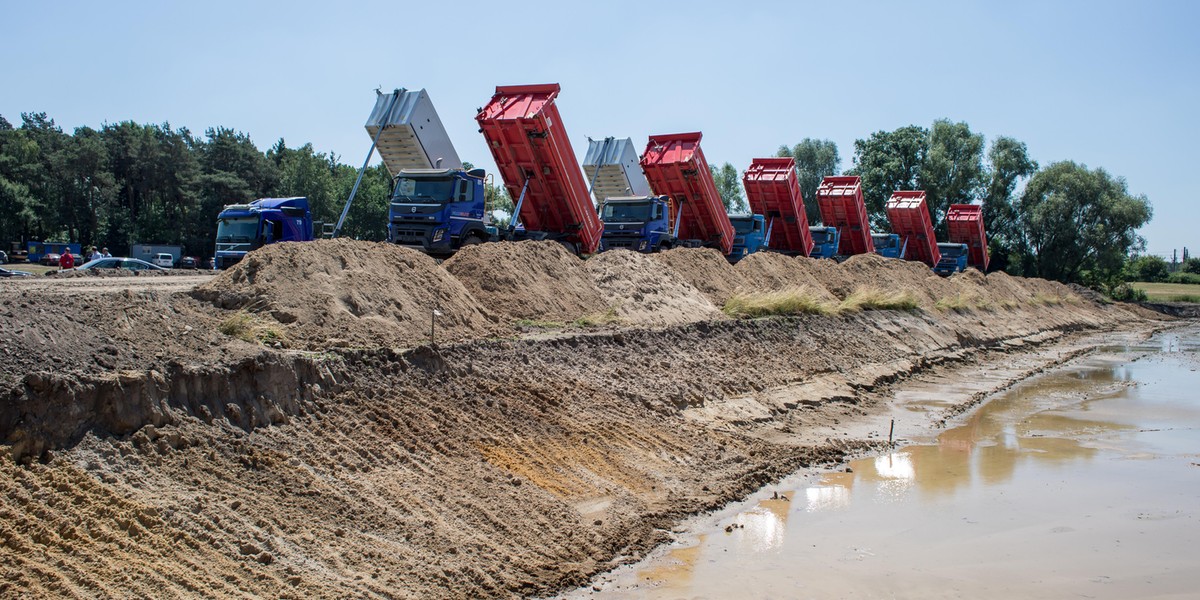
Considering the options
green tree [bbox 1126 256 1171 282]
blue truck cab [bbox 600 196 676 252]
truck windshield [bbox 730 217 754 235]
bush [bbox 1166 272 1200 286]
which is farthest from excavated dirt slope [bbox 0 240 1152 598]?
bush [bbox 1166 272 1200 286]

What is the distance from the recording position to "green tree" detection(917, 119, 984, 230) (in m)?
59.3

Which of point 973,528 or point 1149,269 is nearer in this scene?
point 973,528

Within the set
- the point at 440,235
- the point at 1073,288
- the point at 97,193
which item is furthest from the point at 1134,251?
the point at 97,193

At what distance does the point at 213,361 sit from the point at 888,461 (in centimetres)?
953

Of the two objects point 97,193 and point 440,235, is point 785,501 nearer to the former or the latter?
point 440,235

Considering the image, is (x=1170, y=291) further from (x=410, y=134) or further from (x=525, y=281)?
(x=525, y=281)

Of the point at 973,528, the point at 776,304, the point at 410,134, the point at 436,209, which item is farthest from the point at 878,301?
the point at 973,528

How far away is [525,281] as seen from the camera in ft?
54.7

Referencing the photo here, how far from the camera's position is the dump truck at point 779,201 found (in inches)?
1339

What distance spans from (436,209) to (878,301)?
46.5ft

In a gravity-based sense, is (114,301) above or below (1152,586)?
above

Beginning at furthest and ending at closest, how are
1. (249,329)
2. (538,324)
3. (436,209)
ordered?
(436,209)
(538,324)
(249,329)

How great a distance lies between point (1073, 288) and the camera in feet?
174

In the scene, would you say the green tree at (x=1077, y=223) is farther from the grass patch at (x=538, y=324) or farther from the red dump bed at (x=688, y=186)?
the grass patch at (x=538, y=324)
